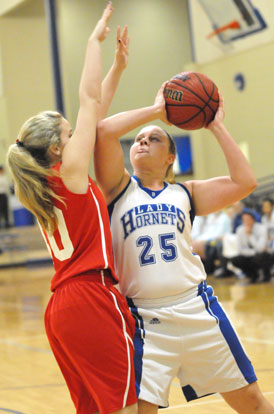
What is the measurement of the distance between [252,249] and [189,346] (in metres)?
6.93

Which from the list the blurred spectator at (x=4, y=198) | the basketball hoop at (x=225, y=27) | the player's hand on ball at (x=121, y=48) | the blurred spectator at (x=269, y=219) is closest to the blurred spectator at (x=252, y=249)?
the blurred spectator at (x=269, y=219)

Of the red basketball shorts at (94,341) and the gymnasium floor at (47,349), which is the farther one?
the gymnasium floor at (47,349)

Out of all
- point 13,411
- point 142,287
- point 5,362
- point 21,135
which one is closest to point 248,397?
point 142,287

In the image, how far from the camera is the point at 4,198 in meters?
20.9

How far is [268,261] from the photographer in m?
9.41

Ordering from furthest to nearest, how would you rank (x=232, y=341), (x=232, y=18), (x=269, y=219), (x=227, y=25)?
1. (x=227, y=25)
2. (x=232, y=18)
3. (x=269, y=219)
4. (x=232, y=341)

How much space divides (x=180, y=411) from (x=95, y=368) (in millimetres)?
1749

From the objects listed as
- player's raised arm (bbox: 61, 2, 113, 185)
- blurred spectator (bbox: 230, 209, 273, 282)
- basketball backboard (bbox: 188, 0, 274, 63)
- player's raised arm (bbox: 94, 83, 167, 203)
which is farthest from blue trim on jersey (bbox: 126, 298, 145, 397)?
basketball backboard (bbox: 188, 0, 274, 63)

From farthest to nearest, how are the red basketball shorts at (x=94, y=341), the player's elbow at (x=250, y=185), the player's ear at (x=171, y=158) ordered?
the player's ear at (x=171, y=158)
the player's elbow at (x=250, y=185)
the red basketball shorts at (x=94, y=341)

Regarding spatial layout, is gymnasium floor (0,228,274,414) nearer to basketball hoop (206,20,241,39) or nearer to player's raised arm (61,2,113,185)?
player's raised arm (61,2,113,185)

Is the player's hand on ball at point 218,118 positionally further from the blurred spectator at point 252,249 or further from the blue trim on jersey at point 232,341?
the blurred spectator at point 252,249

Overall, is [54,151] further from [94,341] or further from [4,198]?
[4,198]

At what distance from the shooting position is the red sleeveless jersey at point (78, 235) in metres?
2.56

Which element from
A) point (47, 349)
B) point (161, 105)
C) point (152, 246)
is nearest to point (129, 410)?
point (152, 246)
